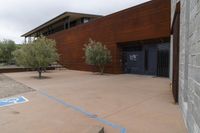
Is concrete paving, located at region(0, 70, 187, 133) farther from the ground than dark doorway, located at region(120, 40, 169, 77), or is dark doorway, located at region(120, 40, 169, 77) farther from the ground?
dark doorway, located at region(120, 40, 169, 77)

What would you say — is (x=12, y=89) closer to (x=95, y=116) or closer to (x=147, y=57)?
(x=95, y=116)

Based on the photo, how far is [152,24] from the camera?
39.8 ft

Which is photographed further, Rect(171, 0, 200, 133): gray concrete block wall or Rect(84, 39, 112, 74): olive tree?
Rect(84, 39, 112, 74): olive tree

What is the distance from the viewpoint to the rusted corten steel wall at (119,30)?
461 inches

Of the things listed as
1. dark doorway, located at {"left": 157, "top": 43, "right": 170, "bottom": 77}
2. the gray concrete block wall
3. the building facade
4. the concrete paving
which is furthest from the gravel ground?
dark doorway, located at {"left": 157, "top": 43, "right": 170, "bottom": 77}

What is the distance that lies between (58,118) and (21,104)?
2135mm

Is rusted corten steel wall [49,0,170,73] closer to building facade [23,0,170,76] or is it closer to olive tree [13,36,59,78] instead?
building facade [23,0,170,76]

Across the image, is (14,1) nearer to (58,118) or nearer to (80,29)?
(80,29)

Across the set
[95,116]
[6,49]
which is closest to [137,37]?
[95,116]

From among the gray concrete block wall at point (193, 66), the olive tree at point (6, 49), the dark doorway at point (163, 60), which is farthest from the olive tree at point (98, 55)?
the olive tree at point (6, 49)

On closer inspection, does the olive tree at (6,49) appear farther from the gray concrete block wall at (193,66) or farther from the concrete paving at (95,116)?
the gray concrete block wall at (193,66)

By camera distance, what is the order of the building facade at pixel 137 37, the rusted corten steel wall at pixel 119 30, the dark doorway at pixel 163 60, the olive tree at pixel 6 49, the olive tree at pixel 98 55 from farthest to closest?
the olive tree at pixel 6 49, the olive tree at pixel 98 55, the dark doorway at pixel 163 60, the building facade at pixel 137 37, the rusted corten steel wall at pixel 119 30

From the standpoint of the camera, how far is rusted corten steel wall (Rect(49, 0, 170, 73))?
1171cm

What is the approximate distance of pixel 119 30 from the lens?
14.5 m
